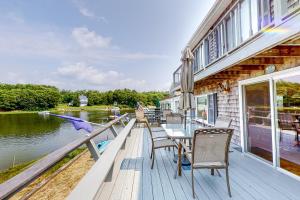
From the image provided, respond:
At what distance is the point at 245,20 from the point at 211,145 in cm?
384

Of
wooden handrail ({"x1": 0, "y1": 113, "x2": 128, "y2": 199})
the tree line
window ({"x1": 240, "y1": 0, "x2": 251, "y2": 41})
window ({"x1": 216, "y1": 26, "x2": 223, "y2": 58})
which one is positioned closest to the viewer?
wooden handrail ({"x1": 0, "y1": 113, "x2": 128, "y2": 199})

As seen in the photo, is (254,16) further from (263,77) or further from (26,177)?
(26,177)

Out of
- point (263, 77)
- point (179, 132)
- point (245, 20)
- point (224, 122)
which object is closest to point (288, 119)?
point (263, 77)

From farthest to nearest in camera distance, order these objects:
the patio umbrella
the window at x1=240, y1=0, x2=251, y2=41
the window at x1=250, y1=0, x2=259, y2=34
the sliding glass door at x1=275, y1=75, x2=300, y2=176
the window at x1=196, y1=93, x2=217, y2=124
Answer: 1. the window at x1=196, y1=93, x2=217, y2=124
2. the patio umbrella
3. the window at x1=240, y1=0, x2=251, y2=41
4. the window at x1=250, y1=0, x2=259, y2=34
5. the sliding glass door at x1=275, y1=75, x2=300, y2=176

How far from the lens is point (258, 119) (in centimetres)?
482

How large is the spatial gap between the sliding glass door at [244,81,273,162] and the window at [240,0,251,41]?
1340 mm

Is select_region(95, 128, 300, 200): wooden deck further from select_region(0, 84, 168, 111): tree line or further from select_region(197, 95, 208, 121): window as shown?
select_region(0, 84, 168, 111): tree line

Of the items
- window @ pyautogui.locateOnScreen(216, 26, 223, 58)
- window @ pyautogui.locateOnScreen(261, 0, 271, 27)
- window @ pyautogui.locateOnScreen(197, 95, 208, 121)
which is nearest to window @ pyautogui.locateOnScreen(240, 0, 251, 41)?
window @ pyautogui.locateOnScreen(261, 0, 271, 27)

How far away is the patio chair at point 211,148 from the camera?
9.76ft

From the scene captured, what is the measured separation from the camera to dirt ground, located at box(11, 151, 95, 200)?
638 centimetres

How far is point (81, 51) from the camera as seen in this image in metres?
42.0

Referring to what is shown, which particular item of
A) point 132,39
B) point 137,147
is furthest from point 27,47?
point 137,147

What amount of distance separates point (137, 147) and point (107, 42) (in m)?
28.2

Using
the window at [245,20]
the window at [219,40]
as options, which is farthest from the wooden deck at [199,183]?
the window at [219,40]
